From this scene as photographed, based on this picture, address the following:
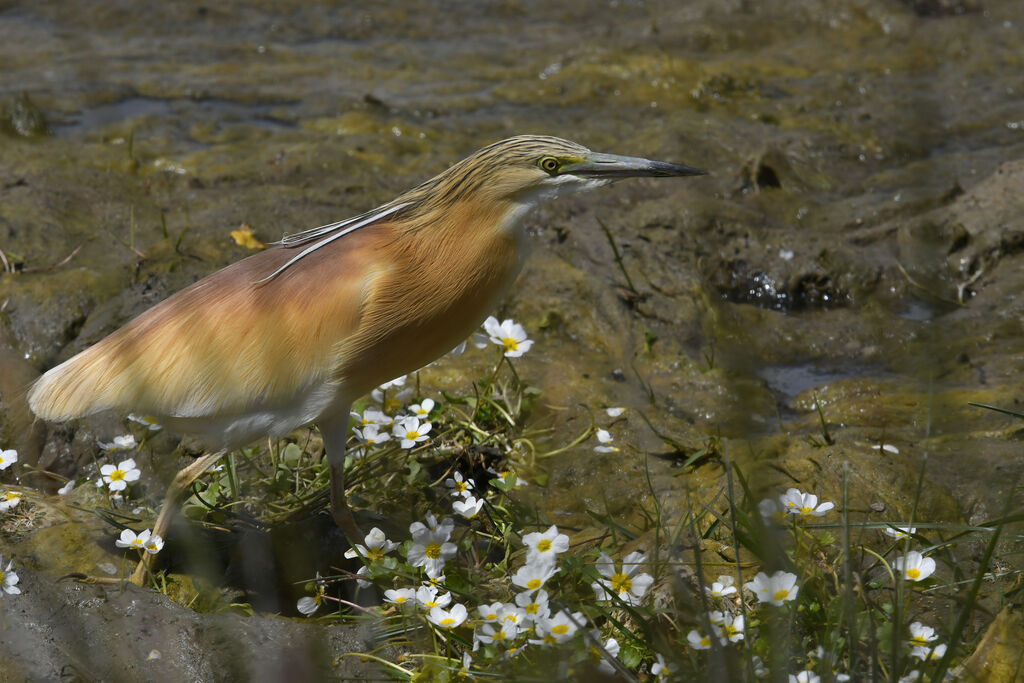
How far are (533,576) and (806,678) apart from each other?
2.44 feet

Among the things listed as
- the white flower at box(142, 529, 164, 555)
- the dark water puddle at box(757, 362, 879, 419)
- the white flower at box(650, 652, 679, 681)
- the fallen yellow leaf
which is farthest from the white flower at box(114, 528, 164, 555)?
the dark water puddle at box(757, 362, 879, 419)

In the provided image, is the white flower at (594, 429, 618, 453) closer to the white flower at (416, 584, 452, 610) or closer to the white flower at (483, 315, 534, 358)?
the white flower at (483, 315, 534, 358)

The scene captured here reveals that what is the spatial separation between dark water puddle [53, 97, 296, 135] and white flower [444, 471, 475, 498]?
Result: 4.44 meters

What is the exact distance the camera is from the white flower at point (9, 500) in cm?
332

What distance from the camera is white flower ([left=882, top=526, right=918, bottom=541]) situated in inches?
110

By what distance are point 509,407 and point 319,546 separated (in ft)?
3.16

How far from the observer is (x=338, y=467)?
11.3 ft

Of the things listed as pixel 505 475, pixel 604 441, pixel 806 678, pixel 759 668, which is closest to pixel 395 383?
pixel 505 475

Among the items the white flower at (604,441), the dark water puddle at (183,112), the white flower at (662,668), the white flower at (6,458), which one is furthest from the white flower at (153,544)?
the dark water puddle at (183,112)

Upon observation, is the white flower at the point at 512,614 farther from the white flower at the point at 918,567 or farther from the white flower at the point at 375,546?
the white flower at the point at 918,567

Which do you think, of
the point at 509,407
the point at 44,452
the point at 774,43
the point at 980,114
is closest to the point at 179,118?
the point at 44,452

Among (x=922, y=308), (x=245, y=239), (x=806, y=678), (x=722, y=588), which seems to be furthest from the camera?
(x=922, y=308)

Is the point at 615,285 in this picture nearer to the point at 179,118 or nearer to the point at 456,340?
the point at 456,340

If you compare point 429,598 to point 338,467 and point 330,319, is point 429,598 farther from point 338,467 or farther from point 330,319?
point 330,319
